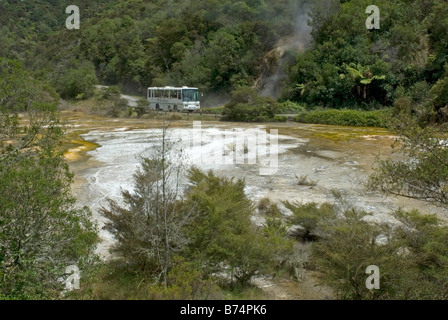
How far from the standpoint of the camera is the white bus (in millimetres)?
40094

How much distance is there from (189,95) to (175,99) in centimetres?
166

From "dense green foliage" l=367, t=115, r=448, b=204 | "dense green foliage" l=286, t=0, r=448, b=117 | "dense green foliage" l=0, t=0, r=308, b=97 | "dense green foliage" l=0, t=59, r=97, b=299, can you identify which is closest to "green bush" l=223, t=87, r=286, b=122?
"dense green foliage" l=286, t=0, r=448, b=117

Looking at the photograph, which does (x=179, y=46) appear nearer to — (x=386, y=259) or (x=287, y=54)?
(x=287, y=54)

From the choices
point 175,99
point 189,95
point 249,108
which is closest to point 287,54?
point 189,95

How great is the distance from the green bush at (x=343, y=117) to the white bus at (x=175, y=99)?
1058cm

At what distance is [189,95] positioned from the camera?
40.2 metres

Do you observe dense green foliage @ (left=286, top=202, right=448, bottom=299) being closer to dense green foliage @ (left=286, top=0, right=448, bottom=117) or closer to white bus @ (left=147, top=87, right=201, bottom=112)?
dense green foliage @ (left=286, top=0, right=448, bottom=117)

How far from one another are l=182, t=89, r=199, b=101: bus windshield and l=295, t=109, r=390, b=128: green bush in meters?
10.6

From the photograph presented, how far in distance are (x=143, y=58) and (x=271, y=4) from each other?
21238mm

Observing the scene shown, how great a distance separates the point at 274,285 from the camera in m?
8.12

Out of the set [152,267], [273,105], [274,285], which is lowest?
[274,285]

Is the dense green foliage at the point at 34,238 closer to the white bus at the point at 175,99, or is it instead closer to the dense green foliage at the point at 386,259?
the dense green foliage at the point at 386,259

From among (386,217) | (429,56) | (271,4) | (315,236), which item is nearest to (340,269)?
(315,236)

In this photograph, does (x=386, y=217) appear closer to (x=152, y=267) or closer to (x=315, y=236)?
(x=315, y=236)
